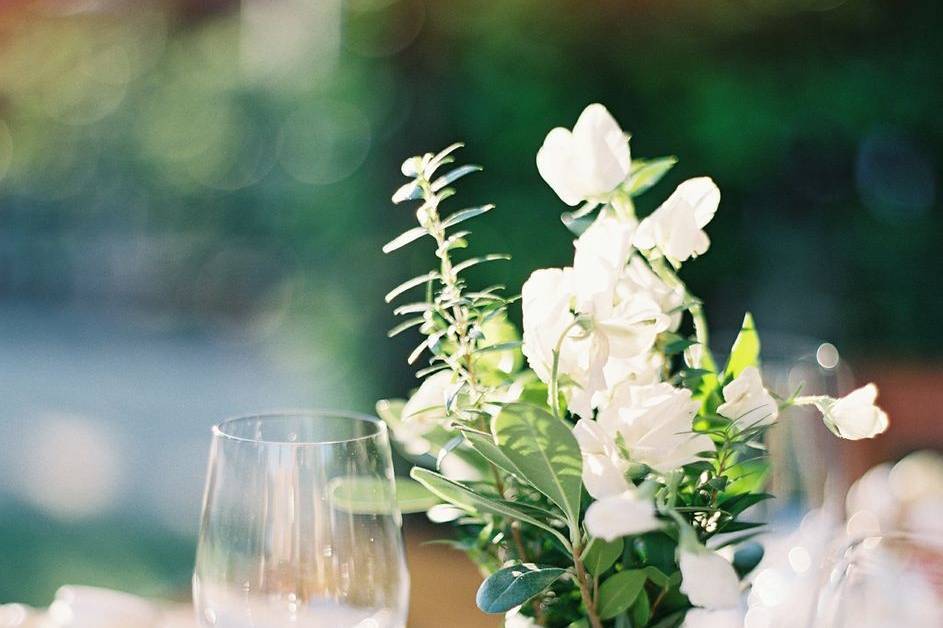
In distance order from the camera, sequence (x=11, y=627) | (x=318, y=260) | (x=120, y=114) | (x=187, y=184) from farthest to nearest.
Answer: (x=120, y=114)
(x=187, y=184)
(x=318, y=260)
(x=11, y=627)

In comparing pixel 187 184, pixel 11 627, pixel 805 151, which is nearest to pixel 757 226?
pixel 805 151

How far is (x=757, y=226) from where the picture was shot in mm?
1916

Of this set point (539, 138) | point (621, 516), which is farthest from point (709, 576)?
point (539, 138)

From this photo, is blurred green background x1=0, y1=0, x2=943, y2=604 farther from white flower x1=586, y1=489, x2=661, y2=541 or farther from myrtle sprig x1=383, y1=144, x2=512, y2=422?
white flower x1=586, y1=489, x2=661, y2=541

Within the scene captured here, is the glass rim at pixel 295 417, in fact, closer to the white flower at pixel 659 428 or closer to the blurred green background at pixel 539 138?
the white flower at pixel 659 428

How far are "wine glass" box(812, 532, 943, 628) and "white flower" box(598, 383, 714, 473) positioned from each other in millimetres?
85

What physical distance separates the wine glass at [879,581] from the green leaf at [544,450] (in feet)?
0.38

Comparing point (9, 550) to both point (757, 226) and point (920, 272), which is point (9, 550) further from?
point (920, 272)

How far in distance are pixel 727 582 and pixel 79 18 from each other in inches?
103

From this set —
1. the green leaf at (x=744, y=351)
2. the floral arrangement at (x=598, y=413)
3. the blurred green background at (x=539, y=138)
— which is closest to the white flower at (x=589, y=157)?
the floral arrangement at (x=598, y=413)

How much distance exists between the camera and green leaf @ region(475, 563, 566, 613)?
483 mm

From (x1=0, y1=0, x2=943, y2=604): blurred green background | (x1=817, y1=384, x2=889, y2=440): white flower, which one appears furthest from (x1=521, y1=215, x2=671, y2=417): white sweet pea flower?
(x1=0, y1=0, x2=943, y2=604): blurred green background

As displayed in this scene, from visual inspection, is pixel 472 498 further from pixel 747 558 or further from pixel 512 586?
pixel 747 558

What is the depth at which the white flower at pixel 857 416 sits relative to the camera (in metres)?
0.50
